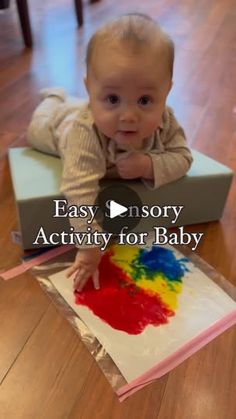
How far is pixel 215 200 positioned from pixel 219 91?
77 cm

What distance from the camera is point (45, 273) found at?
0.66 m

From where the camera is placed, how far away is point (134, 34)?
51 centimetres

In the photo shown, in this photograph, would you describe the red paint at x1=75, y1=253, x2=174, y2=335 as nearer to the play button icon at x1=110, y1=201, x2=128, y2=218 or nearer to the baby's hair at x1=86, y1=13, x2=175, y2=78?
the play button icon at x1=110, y1=201, x2=128, y2=218

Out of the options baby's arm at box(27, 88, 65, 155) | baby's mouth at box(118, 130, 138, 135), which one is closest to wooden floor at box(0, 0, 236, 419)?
baby's arm at box(27, 88, 65, 155)

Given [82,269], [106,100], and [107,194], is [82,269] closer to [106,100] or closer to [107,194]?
[107,194]

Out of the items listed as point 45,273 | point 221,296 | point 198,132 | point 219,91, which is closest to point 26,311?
point 45,273

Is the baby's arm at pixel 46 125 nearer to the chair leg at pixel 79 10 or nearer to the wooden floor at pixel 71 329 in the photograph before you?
the wooden floor at pixel 71 329

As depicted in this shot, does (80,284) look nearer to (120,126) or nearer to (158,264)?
(158,264)

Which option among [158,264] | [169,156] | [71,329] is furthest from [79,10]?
[71,329]

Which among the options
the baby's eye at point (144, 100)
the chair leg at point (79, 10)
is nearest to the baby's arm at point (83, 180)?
the baby's eye at point (144, 100)

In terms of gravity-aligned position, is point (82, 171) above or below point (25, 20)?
above

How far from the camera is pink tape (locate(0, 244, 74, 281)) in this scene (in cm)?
66

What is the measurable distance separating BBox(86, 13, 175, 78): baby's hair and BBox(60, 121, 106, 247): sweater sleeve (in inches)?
5.4

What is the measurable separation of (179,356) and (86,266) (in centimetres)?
20
